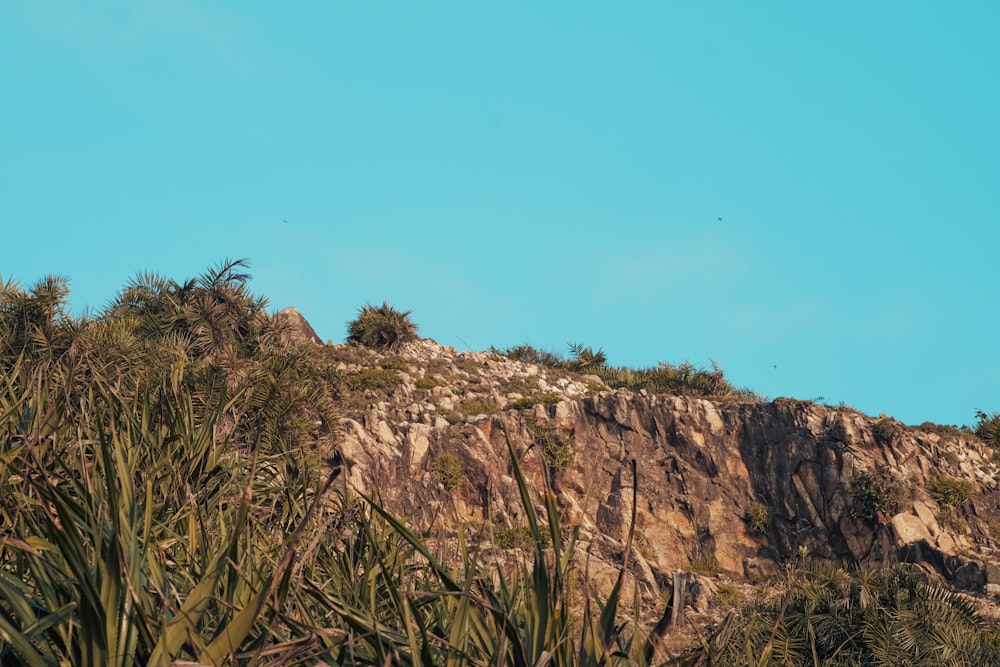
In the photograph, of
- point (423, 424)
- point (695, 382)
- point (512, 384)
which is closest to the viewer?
point (423, 424)

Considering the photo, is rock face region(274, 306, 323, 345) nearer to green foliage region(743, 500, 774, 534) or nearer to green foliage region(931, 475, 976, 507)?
green foliage region(743, 500, 774, 534)

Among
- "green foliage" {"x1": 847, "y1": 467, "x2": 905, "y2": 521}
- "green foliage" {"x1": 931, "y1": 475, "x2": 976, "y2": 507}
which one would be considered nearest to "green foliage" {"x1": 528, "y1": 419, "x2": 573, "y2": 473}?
"green foliage" {"x1": 847, "y1": 467, "x2": 905, "y2": 521}

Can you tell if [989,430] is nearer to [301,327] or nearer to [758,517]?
[758,517]

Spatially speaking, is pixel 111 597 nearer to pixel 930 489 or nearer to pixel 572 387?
pixel 930 489

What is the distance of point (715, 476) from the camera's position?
35.3 meters

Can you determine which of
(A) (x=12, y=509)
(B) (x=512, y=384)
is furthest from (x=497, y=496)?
(A) (x=12, y=509)

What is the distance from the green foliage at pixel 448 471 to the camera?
107 ft

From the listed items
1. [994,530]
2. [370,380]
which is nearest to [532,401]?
[370,380]

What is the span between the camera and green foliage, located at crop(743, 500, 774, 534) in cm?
3388

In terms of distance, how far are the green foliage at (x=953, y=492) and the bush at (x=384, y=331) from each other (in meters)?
26.1

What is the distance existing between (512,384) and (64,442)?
35994 mm

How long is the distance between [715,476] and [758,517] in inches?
84.9

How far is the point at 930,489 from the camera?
33406 millimetres

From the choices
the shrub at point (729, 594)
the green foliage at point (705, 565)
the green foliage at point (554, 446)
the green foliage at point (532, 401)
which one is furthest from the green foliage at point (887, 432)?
the green foliage at point (532, 401)
